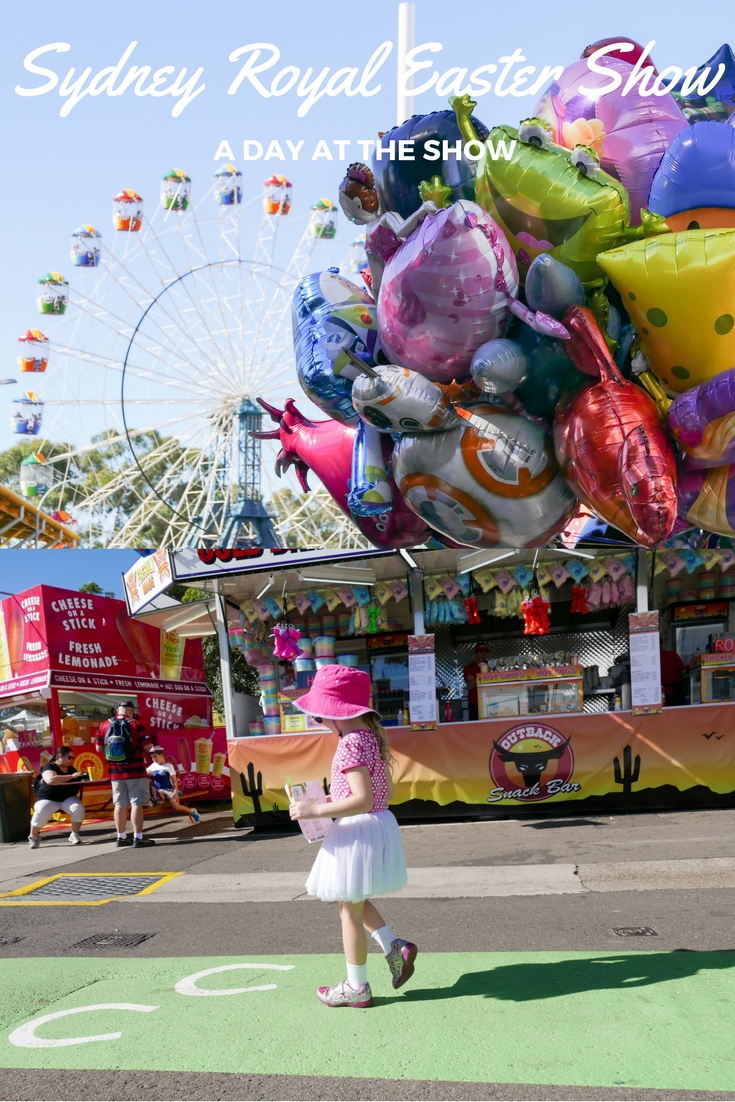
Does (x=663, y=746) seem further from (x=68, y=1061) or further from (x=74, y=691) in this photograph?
(x=74, y=691)

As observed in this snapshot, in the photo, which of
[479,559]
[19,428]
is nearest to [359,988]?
[479,559]

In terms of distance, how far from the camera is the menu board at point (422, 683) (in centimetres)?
1074

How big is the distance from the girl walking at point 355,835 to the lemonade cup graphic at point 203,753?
Answer: 12516 millimetres

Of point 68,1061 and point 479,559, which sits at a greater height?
point 479,559

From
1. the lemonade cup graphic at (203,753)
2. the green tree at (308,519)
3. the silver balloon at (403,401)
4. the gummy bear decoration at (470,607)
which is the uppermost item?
the green tree at (308,519)

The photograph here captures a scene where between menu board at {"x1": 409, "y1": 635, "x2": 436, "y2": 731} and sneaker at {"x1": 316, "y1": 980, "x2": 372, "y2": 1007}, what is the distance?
6971 millimetres

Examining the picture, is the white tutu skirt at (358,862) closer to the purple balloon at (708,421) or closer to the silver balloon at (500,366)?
the silver balloon at (500,366)

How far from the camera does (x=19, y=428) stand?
32.6 m

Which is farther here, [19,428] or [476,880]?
[19,428]

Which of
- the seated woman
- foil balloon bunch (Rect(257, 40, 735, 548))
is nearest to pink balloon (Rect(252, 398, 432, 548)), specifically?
foil balloon bunch (Rect(257, 40, 735, 548))

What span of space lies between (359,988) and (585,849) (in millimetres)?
4686

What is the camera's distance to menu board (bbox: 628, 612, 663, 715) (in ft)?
33.7

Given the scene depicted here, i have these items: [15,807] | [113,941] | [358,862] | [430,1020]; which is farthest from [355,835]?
[15,807]

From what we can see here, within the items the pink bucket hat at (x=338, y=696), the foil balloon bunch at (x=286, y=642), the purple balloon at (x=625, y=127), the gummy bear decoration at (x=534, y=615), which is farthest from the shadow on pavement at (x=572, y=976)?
the foil balloon bunch at (x=286, y=642)
